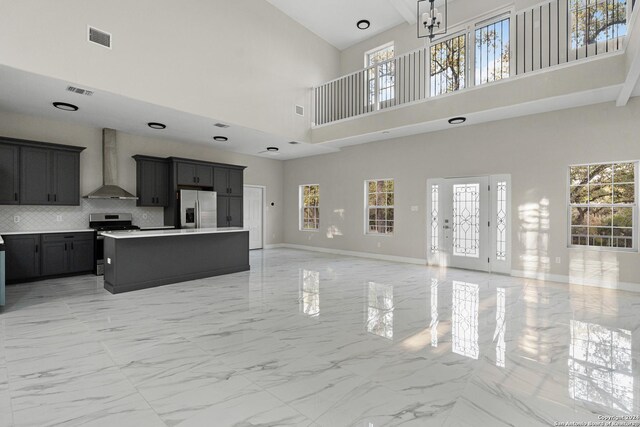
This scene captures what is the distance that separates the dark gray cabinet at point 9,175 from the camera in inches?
205

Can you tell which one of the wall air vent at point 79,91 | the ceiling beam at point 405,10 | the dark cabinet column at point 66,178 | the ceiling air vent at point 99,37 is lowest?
the dark cabinet column at point 66,178

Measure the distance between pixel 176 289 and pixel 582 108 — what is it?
24.1ft

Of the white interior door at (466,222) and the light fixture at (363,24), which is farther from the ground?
the light fixture at (363,24)

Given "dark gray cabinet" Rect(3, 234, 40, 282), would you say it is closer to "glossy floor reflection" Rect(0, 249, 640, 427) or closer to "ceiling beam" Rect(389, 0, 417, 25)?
"glossy floor reflection" Rect(0, 249, 640, 427)

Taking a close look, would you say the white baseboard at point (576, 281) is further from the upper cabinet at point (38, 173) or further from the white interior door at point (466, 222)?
the upper cabinet at point (38, 173)

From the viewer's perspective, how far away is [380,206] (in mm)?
8250

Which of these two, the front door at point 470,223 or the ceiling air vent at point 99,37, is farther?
the front door at point 470,223

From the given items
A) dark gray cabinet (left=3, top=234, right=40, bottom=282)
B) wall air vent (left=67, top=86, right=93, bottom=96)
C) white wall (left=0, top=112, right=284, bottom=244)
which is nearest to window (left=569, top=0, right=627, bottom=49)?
wall air vent (left=67, top=86, right=93, bottom=96)

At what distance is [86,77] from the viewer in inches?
173

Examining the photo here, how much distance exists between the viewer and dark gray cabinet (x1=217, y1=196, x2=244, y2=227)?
27.0 ft

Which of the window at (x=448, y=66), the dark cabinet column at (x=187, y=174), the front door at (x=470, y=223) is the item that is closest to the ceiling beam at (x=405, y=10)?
the window at (x=448, y=66)

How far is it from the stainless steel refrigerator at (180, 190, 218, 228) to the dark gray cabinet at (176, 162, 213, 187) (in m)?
0.25

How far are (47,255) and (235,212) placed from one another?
401 cm

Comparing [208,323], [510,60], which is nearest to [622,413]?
[208,323]
